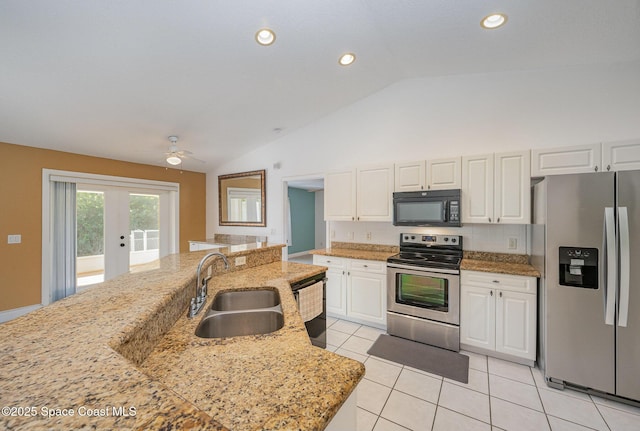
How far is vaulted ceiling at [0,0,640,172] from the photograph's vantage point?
1.83m

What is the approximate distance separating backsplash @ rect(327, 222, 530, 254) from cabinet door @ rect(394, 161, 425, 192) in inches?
23.1

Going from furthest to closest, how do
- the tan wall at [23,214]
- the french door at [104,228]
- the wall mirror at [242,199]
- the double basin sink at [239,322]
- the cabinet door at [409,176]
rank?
the wall mirror at [242,199] < the french door at [104,228] < the tan wall at [23,214] < the cabinet door at [409,176] < the double basin sink at [239,322]

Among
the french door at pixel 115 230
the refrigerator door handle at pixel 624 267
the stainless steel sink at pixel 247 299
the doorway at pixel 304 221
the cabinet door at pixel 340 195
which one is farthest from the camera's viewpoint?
the doorway at pixel 304 221

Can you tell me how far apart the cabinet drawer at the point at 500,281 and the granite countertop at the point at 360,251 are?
86 centimetres

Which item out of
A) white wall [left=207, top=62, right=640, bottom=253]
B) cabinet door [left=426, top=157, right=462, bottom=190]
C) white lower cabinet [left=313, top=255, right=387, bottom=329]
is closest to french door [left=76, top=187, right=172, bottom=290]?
white wall [left=207, top=62, right=640, bottom=253]

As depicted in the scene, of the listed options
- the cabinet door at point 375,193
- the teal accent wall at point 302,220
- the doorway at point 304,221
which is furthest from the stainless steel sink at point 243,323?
the teal accent wall at point 302,220

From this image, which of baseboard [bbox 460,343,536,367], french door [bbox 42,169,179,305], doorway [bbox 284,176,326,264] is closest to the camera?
baseboard [bbox 460,343,536,367]

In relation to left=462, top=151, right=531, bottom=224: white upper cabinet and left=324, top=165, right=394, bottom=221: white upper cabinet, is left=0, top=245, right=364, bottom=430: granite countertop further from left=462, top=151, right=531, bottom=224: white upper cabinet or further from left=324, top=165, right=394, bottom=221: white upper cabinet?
left=462, top=151, right=531, bottom=224: white upper cabinet

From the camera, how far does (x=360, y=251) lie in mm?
3605

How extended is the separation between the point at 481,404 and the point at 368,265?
5.16 ft

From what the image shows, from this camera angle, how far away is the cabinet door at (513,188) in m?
2.43

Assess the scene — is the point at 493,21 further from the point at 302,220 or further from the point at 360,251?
the point at 302,220

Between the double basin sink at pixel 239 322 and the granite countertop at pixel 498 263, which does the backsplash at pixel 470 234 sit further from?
the double basin sink at pixel 239 322

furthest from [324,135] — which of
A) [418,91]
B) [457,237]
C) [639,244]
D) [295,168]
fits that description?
[639,244]
